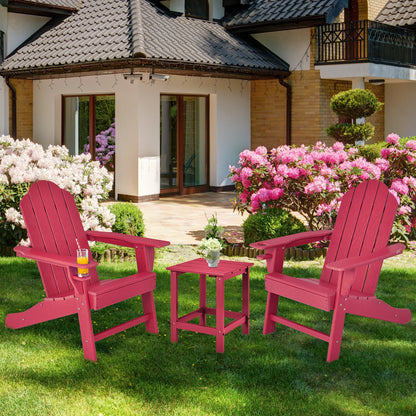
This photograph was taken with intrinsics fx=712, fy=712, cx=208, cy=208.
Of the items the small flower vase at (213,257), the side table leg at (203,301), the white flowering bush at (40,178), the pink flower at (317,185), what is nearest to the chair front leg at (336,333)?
the small flower vase at (213,257)

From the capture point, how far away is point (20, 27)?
57.0 feet

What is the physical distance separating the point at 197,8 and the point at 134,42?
4384 millimetres

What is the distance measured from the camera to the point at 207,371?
4.77m

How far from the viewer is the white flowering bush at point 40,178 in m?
8.38

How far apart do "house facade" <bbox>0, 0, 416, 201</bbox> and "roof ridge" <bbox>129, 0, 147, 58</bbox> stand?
7 centimetres

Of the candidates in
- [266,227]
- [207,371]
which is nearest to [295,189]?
[266,227]

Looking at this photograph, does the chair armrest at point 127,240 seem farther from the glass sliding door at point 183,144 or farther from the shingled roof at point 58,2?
the shingled roof at point 58,2

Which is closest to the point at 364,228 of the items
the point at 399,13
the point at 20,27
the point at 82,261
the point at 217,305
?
the point at 217,305

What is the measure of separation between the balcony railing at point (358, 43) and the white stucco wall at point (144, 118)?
2.25 meters

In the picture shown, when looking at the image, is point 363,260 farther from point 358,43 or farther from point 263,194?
point 358,43

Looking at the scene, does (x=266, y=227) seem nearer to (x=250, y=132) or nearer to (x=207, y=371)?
(x=207, y=371)

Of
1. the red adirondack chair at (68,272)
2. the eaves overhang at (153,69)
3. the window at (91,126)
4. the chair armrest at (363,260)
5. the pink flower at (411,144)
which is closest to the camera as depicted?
the chair armrest at (363,260)

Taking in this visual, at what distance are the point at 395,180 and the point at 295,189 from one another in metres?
1.40

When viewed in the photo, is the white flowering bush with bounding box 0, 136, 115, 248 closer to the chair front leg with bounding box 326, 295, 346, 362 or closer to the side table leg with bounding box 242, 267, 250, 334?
the side table leg with bounding box 242, 267, 250, 334
